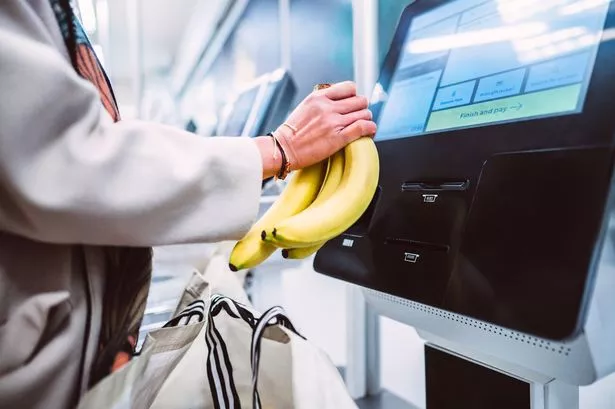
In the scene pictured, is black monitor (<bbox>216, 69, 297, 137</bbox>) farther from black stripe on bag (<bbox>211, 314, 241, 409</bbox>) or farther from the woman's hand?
black stripe on bag (<bbox>211, 314, 241, 409</bbox>)

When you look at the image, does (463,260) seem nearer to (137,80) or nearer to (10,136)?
(10,136)

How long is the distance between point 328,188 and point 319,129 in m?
0.11

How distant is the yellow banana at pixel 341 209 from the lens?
696 millimetres

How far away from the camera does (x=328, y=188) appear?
852 millimetres

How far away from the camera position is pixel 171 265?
168 cm

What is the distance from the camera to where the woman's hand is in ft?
2.57

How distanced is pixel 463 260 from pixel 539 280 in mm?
120

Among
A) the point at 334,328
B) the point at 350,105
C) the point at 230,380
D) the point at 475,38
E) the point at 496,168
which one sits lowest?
the point at 334,328

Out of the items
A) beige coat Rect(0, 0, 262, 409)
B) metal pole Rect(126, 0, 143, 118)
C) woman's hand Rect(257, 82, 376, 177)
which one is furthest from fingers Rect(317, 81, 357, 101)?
metal pole Rect(126, 0, 143, 118)

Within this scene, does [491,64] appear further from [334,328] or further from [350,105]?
[334,328]

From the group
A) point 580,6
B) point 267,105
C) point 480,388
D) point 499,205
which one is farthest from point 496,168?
point 267,105

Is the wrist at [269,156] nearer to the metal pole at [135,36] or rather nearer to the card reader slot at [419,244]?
the card reader slot at [419,244]

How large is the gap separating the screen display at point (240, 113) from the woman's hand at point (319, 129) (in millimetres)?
1285

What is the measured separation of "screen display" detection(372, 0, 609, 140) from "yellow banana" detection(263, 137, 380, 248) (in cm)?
17
